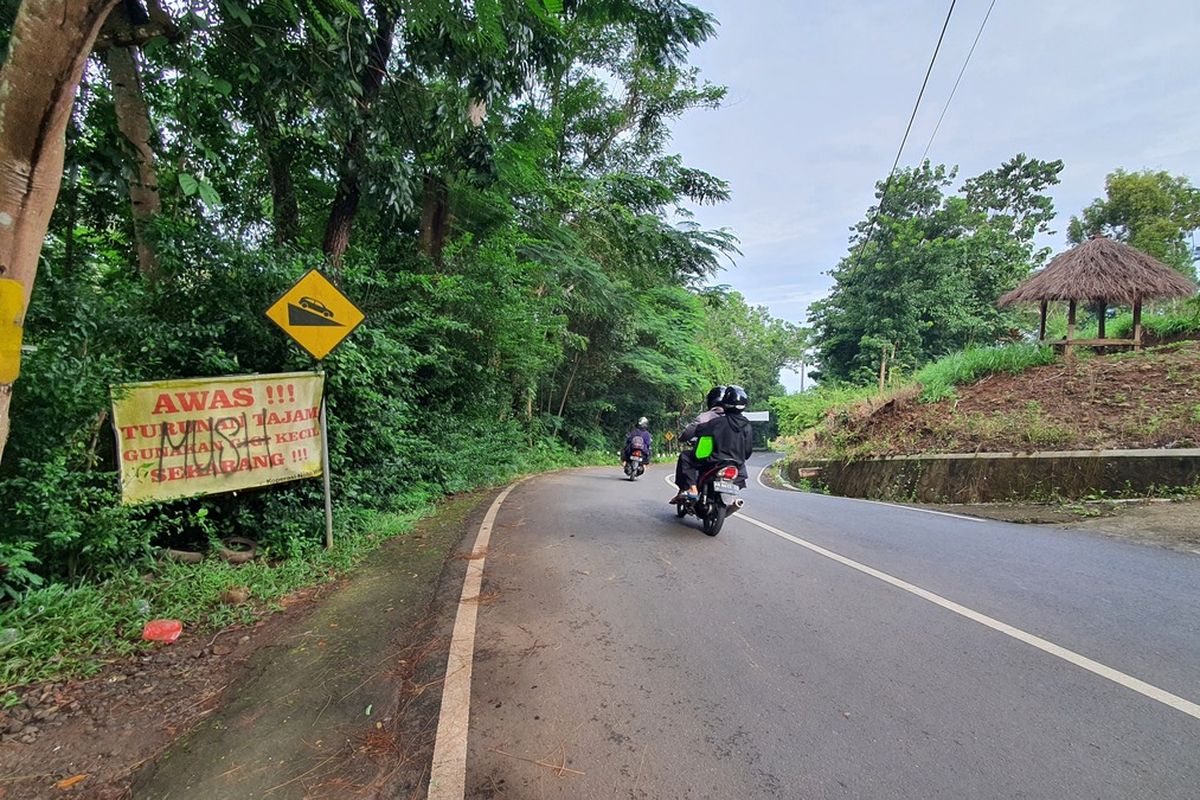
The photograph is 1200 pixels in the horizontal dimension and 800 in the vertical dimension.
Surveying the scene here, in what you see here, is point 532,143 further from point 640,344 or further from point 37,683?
point 640,344

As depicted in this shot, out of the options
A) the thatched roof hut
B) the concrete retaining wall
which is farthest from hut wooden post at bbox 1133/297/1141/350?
the concrete retaining wall

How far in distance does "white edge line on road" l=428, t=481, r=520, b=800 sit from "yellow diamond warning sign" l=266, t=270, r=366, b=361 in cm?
257

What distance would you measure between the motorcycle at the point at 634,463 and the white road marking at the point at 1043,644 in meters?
9.09

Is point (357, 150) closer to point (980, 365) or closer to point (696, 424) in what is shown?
point (696, 424)

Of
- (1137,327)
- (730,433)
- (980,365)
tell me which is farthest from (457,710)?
(1137,327)

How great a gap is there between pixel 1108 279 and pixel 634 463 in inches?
453

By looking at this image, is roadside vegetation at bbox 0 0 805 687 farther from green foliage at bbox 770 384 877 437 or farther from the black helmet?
green foliage at bbox 770 384 877 437

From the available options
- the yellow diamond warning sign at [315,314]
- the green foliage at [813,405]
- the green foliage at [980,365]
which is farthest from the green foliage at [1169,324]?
the yellow diamond warning sign at [315,314]

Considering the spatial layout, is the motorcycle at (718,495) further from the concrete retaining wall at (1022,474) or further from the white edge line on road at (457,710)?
the concrete retaining wall at (1022,474)

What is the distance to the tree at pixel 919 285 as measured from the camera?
72.4 feet

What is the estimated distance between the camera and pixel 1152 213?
2488 cm

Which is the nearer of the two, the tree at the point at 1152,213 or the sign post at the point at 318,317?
the sign post at the point at 318,317

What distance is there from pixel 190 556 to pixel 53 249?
3.05 m

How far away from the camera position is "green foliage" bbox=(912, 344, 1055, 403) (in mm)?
12000
